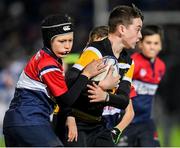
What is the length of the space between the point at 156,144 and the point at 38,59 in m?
3.02

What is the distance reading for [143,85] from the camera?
917 cm

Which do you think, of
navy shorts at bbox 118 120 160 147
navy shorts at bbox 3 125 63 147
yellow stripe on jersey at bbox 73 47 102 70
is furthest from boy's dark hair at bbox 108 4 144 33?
navy shorts at bbox 118 120 160 147

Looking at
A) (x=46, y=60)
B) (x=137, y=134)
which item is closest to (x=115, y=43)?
(x=46, y=60)

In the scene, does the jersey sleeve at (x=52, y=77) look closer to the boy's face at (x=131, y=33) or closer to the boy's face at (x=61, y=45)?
the boy's face at (x=61, y=45)

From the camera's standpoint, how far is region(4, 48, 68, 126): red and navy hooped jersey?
21.1 feet

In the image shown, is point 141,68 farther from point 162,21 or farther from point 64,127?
point 162,21

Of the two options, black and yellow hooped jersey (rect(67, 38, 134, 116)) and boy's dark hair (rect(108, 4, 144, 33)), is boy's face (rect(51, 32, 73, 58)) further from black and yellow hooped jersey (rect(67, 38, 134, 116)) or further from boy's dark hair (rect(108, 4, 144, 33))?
boy's dark hair (rect(108, 4, 144, 33))

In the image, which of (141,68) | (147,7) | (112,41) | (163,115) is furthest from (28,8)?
(112,41)

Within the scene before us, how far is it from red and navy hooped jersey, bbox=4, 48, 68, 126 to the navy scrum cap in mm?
135

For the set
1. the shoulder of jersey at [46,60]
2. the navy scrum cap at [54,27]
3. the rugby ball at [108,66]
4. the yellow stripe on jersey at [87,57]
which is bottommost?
the rugby ball at [108,66]

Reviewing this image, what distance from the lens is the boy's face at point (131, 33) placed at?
695 cm

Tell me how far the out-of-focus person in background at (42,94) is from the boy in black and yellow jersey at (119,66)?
0.97 ft

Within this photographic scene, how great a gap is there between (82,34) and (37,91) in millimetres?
11321

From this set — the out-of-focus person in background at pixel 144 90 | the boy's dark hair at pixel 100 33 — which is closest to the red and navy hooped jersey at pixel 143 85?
the out-of-focus person in background at pixel 144 90
